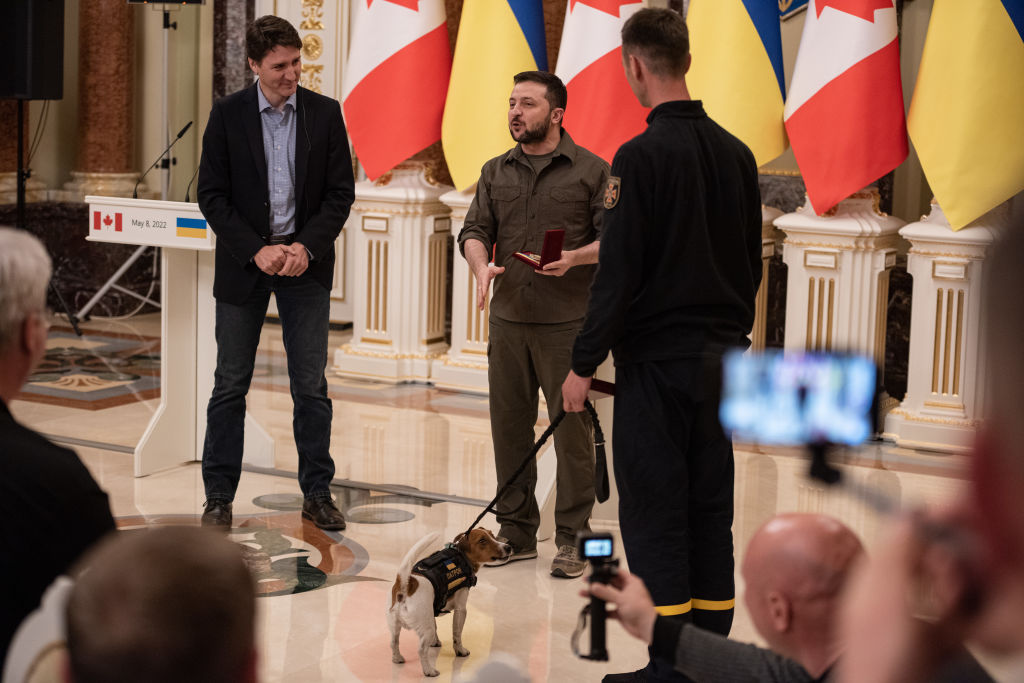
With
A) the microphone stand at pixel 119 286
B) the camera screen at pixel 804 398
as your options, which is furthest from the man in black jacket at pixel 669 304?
the microphone stand at pixel 119 286

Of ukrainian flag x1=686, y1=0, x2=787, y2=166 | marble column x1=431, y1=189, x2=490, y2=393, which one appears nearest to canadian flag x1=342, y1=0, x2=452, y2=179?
marble column x1=431, y1=189, x2=490, y2=393

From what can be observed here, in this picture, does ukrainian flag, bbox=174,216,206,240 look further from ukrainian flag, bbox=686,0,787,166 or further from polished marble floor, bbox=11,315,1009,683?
ukrainian flag, bbox=686,0,787,166

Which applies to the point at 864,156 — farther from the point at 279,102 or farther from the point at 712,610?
the point at 712,610

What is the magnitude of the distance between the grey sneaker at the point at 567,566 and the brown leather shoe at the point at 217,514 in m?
1.14

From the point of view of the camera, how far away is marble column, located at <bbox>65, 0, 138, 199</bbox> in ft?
29.8

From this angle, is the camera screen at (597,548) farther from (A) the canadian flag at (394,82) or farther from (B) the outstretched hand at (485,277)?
(A) the canadian flag at (394,82)

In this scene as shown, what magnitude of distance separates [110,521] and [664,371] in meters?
1.50

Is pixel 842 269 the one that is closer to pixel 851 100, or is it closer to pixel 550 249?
pixel 851 100

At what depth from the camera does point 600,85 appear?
622 centimetres

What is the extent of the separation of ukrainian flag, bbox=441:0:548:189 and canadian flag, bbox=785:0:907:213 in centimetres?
148

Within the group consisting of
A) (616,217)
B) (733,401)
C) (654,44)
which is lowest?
(733,401)

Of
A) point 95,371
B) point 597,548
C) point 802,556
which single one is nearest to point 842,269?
point 95,371

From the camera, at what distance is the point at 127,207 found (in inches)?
193

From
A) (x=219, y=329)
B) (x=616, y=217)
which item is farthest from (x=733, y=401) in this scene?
(x=219, y=329)
